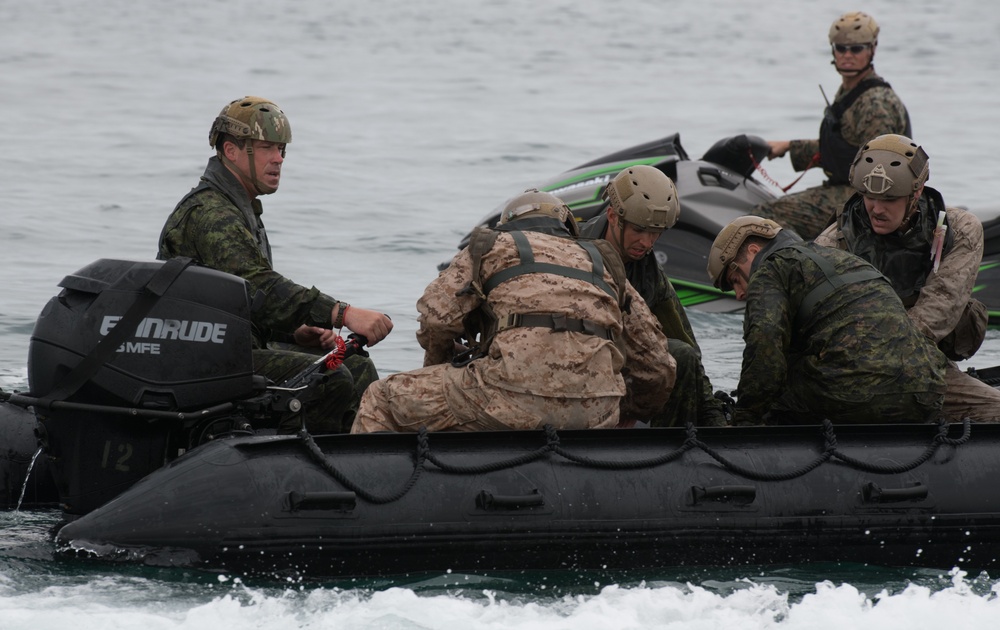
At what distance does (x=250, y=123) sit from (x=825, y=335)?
2.18m

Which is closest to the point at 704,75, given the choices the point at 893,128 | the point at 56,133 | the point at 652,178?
the point at 56,133

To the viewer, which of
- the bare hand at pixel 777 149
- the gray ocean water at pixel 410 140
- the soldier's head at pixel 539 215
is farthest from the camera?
the bare hand at pixel 777 149

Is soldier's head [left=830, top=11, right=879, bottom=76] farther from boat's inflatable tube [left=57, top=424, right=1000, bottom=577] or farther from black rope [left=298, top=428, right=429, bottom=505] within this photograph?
black rope [left=298, top=428, right=429, bottom=505]

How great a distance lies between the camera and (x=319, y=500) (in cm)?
470

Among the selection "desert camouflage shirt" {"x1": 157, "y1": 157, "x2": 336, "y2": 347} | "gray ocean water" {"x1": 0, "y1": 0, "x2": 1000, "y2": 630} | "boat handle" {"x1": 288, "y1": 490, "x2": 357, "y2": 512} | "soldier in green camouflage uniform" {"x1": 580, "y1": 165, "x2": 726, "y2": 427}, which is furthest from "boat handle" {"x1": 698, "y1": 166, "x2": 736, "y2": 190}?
"boat handle" {"x1": 288, "y1": 490, "x2": 357, "y2": 512}

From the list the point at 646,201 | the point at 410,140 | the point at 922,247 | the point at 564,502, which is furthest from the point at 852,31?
the point at 410,140

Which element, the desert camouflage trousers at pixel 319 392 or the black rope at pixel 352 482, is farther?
the desert camouflage trousers at pixel 319 392

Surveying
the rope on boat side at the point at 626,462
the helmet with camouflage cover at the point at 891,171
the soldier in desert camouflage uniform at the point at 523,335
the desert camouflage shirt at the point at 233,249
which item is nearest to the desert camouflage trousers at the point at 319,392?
the desert camouflage shirt at the point at 233,249

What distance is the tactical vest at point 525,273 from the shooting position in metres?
4.80

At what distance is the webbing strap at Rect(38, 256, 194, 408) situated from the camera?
15.4ft

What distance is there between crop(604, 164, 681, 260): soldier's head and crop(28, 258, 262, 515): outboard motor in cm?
147

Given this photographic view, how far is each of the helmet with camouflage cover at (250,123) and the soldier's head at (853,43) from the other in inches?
174

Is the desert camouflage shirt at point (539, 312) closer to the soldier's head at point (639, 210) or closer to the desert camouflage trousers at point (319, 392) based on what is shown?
the desert camouflage trousers at point (319, 392)

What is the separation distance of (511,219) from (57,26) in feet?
83.1
